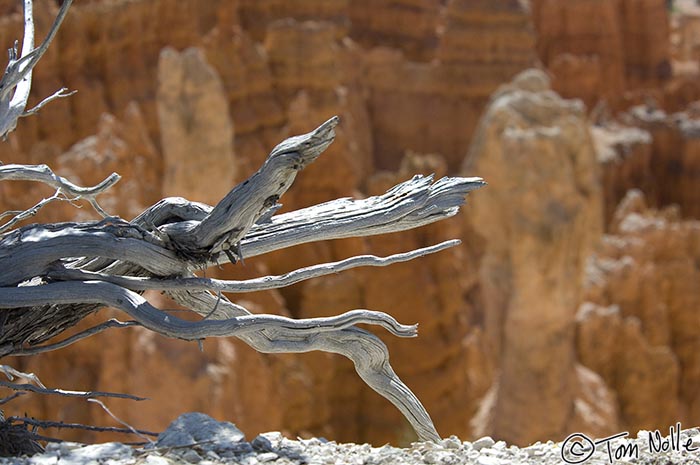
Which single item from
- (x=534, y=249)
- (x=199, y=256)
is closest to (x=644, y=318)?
(x=534, y=249)

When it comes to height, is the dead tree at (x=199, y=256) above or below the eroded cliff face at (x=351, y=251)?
above

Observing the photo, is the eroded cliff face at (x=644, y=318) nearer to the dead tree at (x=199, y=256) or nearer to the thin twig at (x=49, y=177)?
the dead tree at (x=199, y=256)

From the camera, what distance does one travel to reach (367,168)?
1869 cm

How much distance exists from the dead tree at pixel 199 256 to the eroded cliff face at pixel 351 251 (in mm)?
5214

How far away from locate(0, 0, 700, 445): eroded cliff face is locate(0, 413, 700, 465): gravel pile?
215 inches

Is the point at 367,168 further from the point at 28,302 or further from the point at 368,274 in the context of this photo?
the point at 28,302

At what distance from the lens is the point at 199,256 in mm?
3172

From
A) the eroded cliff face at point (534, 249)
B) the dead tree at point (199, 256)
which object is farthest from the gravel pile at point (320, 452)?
the eroded cliff face at point (534, 249)

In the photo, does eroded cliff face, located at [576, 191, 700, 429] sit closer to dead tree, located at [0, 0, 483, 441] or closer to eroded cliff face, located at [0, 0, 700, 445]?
eroded cliff face, located at [0, 0, 700, 445]

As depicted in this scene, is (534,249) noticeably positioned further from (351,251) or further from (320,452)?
(320,452)

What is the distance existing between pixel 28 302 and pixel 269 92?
13437 millimetres

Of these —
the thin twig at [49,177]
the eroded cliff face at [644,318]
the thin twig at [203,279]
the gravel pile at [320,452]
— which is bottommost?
the eroded cliff face at [644,318]

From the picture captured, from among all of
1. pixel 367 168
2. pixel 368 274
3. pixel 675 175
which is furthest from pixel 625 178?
pixel 368 274

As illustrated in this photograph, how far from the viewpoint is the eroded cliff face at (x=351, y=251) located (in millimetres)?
10492
